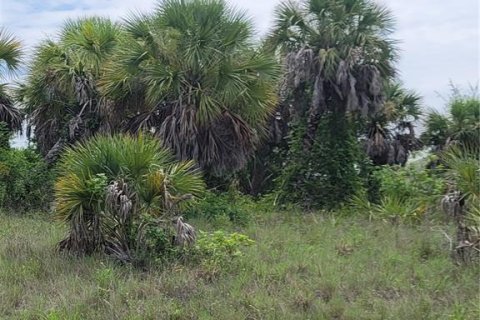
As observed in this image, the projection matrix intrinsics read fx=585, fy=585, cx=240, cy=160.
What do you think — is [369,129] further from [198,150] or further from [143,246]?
[143,246]

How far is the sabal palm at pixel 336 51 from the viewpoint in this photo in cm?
1312

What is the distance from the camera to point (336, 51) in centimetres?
1322

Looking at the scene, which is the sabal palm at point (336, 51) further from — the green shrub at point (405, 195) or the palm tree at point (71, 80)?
the palm tree at point (71, 80)

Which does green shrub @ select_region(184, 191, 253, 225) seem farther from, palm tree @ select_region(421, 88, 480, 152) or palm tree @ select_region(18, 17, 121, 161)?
palm tree @ select_region(421, 88, 480, 152)

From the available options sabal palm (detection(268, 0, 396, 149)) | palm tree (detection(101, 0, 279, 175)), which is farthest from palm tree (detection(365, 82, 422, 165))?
palm tree (detection(101, 0, 279, 175))

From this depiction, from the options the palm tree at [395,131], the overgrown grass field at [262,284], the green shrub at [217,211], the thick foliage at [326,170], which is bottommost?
the overgrown grass field at [262,284]

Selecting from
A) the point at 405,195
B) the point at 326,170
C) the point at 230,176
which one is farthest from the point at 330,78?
the point at 405,195

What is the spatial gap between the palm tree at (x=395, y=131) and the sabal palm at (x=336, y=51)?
3221mm

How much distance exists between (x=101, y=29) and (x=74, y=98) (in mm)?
1739

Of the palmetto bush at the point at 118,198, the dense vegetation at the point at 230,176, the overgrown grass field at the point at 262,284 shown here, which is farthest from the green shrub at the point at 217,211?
the palmetto bush at the point at 118,198

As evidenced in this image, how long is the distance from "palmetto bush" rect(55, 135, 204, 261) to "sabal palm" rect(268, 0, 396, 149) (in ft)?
21.2

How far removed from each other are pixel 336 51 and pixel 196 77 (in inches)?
146

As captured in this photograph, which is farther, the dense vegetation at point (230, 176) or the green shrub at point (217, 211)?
the green shrub at point (217, 211)

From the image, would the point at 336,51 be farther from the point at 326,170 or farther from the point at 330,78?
the point at 326,170
